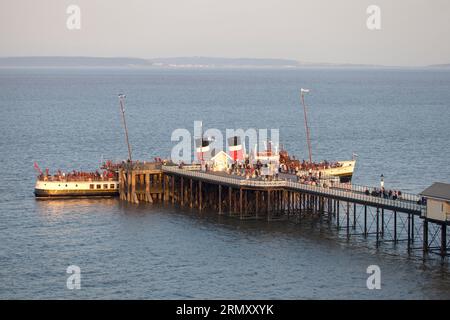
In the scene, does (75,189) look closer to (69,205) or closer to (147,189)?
(69,205)

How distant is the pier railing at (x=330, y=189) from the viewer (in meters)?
80.6

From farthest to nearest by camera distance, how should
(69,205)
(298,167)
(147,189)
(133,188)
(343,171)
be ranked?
1. (343,171)
2. (298,167)
3. (147,189)
4. (133,188)
5. (69,205)

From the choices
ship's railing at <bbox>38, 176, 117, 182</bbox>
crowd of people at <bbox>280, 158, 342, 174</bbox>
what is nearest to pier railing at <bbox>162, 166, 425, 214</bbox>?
ship's railing at <bbox>38, 176, 117, 182</bbox>

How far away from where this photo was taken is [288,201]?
9462 centimetres

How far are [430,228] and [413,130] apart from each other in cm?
9029

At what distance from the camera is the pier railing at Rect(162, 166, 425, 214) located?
80625 millimetres

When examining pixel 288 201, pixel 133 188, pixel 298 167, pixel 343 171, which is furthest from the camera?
pixel 343 171

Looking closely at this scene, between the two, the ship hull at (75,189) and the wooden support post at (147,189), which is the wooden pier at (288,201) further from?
the ship hull at (75,189)

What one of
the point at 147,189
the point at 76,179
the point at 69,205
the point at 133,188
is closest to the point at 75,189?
the point at 76,179

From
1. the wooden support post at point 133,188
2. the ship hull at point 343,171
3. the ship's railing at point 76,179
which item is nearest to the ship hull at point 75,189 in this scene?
the ship's railing at point 76,179

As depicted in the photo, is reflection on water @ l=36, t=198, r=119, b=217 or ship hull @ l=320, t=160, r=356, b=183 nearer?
reflection on water @ l=36, t=198, r=119, b=217

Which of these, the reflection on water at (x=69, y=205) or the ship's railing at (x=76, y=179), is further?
the ship's railing at (x=76, y=179)

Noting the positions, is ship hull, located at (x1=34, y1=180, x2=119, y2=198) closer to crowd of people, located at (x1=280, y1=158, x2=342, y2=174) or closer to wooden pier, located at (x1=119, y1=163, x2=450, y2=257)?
wooden pier, located at (x1=119, y1=163, x2=450, y2=257)

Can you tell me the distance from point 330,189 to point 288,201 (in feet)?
23.5
